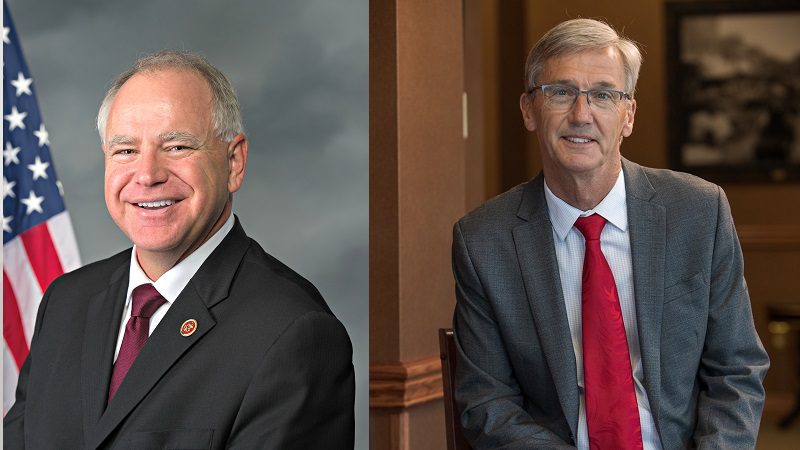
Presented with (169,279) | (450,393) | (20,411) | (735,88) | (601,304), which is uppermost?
(735,88)

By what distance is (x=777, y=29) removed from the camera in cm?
838

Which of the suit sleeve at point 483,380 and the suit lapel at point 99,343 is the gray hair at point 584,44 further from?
the suit lapel at point 99,343

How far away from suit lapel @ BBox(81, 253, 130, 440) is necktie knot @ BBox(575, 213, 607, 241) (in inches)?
37.9

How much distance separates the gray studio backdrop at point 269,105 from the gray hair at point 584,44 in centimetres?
45

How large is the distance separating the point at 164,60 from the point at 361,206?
1.56 feet

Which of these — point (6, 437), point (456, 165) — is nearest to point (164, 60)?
point (6, 437)

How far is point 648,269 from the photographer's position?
7.45 ft

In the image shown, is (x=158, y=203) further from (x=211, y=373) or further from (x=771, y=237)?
(x=771, y=237)

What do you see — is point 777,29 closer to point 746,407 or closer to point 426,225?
point 426,225

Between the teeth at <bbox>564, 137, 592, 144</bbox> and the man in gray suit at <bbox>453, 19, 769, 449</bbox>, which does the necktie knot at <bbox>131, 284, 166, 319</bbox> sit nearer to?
the man in gray suit at <bbox>453, 19, 769, 449</bbox>

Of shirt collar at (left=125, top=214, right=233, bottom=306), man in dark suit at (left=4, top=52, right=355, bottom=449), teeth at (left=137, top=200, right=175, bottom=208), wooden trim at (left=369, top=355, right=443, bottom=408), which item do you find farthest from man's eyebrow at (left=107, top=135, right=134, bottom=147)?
wooden trim at (left=369, top=355, right=443, bottom=408)

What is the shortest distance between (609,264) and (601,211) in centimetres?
12

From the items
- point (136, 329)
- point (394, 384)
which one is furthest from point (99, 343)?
point (394, 384)

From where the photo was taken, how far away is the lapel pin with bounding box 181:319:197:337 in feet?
5.89
